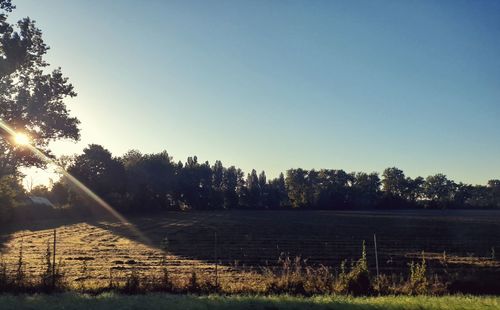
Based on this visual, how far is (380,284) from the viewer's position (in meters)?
13.9

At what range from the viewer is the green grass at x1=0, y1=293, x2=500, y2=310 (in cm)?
1007

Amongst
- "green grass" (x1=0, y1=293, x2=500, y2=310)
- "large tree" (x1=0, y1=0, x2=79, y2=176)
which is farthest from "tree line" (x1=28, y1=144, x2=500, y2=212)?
"green grass" (x1=0, y1=293, x2=500, y2=310)

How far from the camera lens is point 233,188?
14925 cm

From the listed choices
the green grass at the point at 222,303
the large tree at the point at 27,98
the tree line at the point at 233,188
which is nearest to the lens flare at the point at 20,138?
the large tree at the point at 27,98

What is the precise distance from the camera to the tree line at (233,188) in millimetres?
95188

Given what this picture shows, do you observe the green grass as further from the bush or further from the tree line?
the tree line

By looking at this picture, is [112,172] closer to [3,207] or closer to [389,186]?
[3,207]

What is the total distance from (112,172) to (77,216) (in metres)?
16.8

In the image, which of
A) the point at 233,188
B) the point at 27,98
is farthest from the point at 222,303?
the point at 233,188

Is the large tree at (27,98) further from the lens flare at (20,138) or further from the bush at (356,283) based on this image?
the bush at (356,283)

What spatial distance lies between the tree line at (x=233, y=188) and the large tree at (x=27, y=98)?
2558 inches

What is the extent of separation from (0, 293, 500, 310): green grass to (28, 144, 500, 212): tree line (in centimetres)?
8403

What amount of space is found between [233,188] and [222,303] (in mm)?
139168

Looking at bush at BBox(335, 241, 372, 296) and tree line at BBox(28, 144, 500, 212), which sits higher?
tree line at BBox(28, 144, 500, 212)
